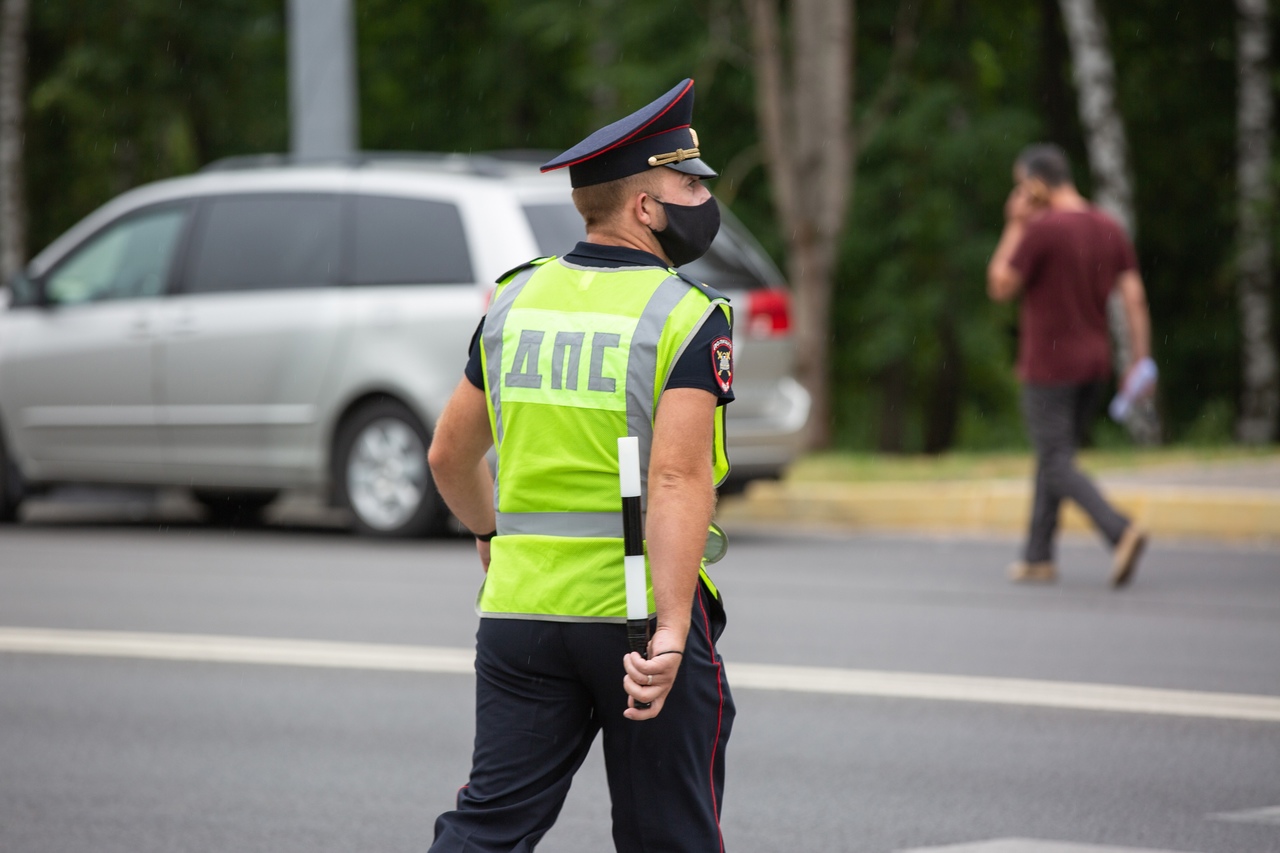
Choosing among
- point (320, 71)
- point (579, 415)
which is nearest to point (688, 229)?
point (579, 415)

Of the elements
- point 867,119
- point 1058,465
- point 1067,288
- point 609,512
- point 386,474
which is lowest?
point 386,474

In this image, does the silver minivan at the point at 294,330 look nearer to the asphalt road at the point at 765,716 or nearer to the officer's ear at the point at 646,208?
the asphalt road at the point at 765,716

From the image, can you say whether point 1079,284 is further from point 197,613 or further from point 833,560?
point 197,613

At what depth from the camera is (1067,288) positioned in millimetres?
8781

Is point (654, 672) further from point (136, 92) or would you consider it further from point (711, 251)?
point (136, 92)

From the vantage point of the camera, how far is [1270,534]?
412 inches

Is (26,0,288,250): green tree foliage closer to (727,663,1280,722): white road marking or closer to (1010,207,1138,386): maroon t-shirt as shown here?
(1010,207,1138,386): maroon t-shirt

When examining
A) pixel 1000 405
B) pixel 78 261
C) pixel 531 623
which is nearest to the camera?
pixel 531 623

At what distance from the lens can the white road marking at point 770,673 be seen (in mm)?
6152

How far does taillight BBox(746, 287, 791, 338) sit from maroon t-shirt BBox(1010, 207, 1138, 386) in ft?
6.04

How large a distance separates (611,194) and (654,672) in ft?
2.52

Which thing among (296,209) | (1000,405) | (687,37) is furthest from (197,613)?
(1000,405)

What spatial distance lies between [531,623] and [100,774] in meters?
2.83

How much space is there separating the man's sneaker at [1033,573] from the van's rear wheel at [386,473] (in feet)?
10.4
